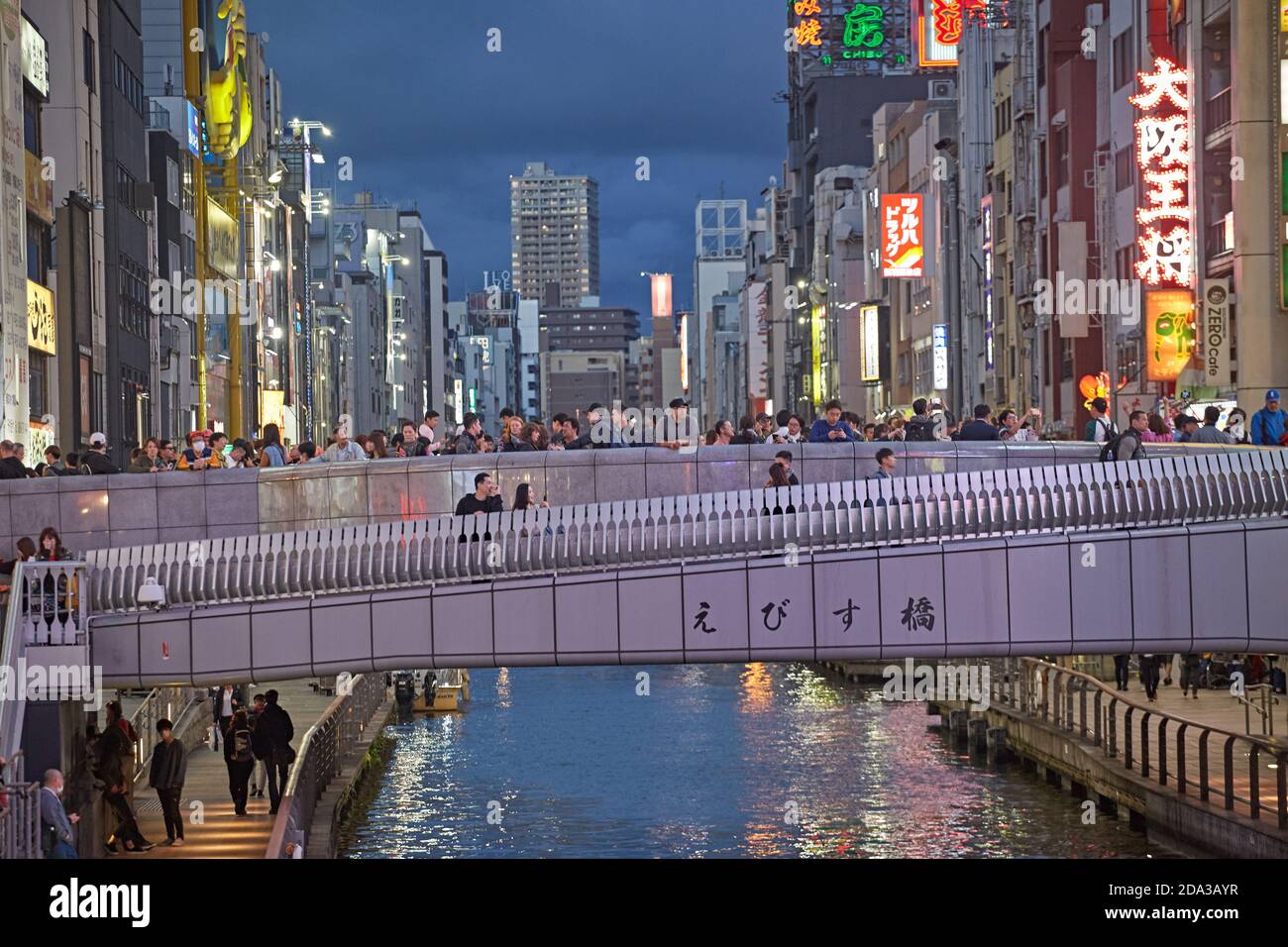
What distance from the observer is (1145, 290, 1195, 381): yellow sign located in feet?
Answer: 162

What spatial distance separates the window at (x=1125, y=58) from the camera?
5784 cm

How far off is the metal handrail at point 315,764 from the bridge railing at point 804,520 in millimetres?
4455

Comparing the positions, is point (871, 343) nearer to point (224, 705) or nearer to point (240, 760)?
point (224, 705)

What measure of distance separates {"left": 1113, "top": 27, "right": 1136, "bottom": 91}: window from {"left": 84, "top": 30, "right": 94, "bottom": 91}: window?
30487mm

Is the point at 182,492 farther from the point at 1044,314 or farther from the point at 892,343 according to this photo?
the point at 892,343

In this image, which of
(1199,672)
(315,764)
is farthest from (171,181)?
(1199,672)

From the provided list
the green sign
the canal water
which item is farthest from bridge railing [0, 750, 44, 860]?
the green sign

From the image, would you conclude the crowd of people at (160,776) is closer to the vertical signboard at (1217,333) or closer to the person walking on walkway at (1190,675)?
the person walking on walkway at (1190,675)

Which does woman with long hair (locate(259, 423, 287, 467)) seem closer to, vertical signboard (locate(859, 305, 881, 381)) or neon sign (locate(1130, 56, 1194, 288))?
neon sign (locate(1130, 56, 1194, 288))

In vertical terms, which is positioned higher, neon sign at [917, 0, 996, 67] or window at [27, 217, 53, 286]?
neon sign at [917, 0, 996, 67]

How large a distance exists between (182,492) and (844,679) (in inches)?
1667

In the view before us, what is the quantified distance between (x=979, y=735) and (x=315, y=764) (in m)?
18.9

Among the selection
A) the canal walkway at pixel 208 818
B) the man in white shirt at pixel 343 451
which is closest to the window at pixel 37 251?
the canal walkway at pixel 208 818

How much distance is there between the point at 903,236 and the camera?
9600cm
